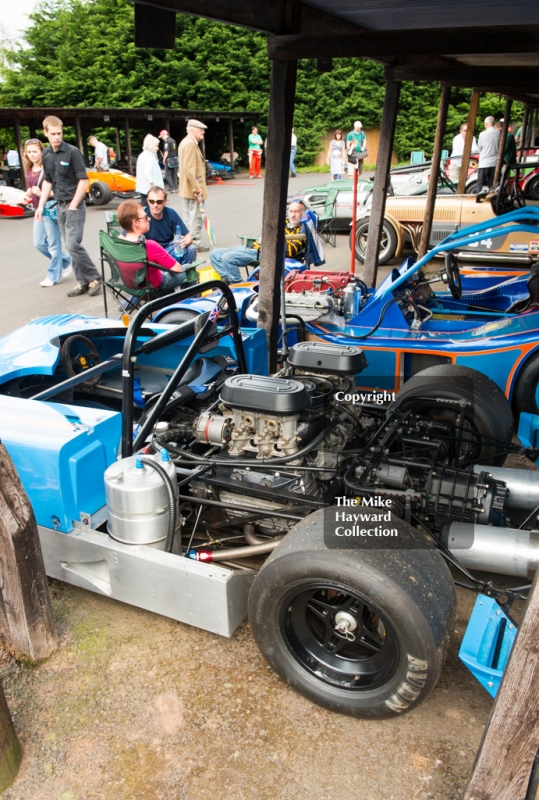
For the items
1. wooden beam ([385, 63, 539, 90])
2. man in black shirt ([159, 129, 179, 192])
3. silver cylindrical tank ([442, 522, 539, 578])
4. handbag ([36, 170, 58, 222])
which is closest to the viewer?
silver cylindrical tank ([442, 522, 539, 578])

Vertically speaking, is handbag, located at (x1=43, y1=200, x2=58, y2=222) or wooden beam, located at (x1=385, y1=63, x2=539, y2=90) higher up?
wooden beam, located at (x1=385, y1=63, x2=539, y2=90)

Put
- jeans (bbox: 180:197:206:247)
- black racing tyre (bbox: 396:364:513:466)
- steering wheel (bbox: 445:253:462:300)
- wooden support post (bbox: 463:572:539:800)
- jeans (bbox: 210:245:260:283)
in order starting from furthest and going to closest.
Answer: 1. jeans (bbox: 180:197:206:247)
2. jeans (bbox: 210:245:260:283)
3. steering wheel (bbox: 445:253:462:300)
4. black racing tyre (bbox: 396:364:513:466)
5. wooden support post (bbox: 463:572:539:800)

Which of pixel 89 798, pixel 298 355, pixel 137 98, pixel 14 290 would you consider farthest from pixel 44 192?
pixel 137 98

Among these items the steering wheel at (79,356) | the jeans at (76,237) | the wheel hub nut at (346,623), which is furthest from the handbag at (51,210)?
the wheel hub nut at (346,623)

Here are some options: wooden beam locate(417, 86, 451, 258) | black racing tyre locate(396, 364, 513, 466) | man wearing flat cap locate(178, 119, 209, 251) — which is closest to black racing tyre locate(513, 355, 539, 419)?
black racing tyre locate(396, 364, 513, 466)

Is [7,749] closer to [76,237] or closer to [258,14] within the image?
[258,14]

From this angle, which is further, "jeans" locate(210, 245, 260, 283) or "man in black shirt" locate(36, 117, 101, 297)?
"man in black shirt" locate(36, 117, 101, 297)

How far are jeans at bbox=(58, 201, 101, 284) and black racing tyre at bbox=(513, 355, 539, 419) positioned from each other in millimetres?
5360

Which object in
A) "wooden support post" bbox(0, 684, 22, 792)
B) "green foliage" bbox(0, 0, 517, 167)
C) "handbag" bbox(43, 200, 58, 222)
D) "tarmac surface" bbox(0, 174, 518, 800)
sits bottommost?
"tarmac surface" bbox(0, 174, 518, 800)

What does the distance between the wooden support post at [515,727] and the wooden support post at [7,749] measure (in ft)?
4.88

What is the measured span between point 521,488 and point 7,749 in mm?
2317

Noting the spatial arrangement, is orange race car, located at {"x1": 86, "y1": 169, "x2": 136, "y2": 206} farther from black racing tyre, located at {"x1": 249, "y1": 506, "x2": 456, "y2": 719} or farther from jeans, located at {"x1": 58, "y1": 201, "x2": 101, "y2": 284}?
black racing tyre, located at {"x1": 249, "y1": 506, "x2": 456, "y2": 719}

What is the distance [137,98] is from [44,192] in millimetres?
23109

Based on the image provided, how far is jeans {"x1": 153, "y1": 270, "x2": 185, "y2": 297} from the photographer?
6086 mm
